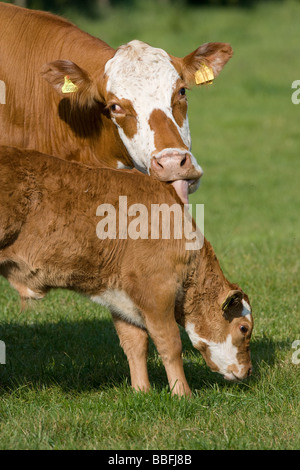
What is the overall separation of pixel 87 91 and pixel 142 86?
1.59 feet

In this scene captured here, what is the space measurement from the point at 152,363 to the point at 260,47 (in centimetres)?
2397

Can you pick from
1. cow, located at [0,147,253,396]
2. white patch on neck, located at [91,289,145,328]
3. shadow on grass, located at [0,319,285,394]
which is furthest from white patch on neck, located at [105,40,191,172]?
shadow on grass, located at [0,319,285,394]

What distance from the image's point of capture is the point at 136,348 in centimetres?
545

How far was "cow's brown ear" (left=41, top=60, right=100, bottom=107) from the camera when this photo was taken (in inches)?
230

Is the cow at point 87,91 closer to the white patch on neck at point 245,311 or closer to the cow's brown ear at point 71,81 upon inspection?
the cow's brown ear at point 71,81

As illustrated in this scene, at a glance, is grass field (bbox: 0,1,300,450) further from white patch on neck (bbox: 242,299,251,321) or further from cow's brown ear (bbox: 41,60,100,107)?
cow's brown ear (bbox: 41,60,100,107)

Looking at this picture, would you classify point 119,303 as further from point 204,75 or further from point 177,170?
point 204,75

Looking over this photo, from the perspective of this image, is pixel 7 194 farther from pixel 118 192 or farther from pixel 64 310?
pixel 64 310

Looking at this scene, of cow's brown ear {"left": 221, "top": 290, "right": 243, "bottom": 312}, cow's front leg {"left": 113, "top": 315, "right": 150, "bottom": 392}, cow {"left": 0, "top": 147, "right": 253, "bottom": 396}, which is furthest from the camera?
cow's front leg {"left": 113, "top": 315, "right": 150, "bottom": 392}

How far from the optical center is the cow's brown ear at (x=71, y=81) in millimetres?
5848

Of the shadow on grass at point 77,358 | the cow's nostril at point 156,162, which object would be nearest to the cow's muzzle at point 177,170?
the cow's nostril at point 156,162

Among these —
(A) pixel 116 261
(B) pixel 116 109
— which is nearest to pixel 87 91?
(B) pixel 116 109

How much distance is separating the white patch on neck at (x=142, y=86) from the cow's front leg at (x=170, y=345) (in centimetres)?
118
